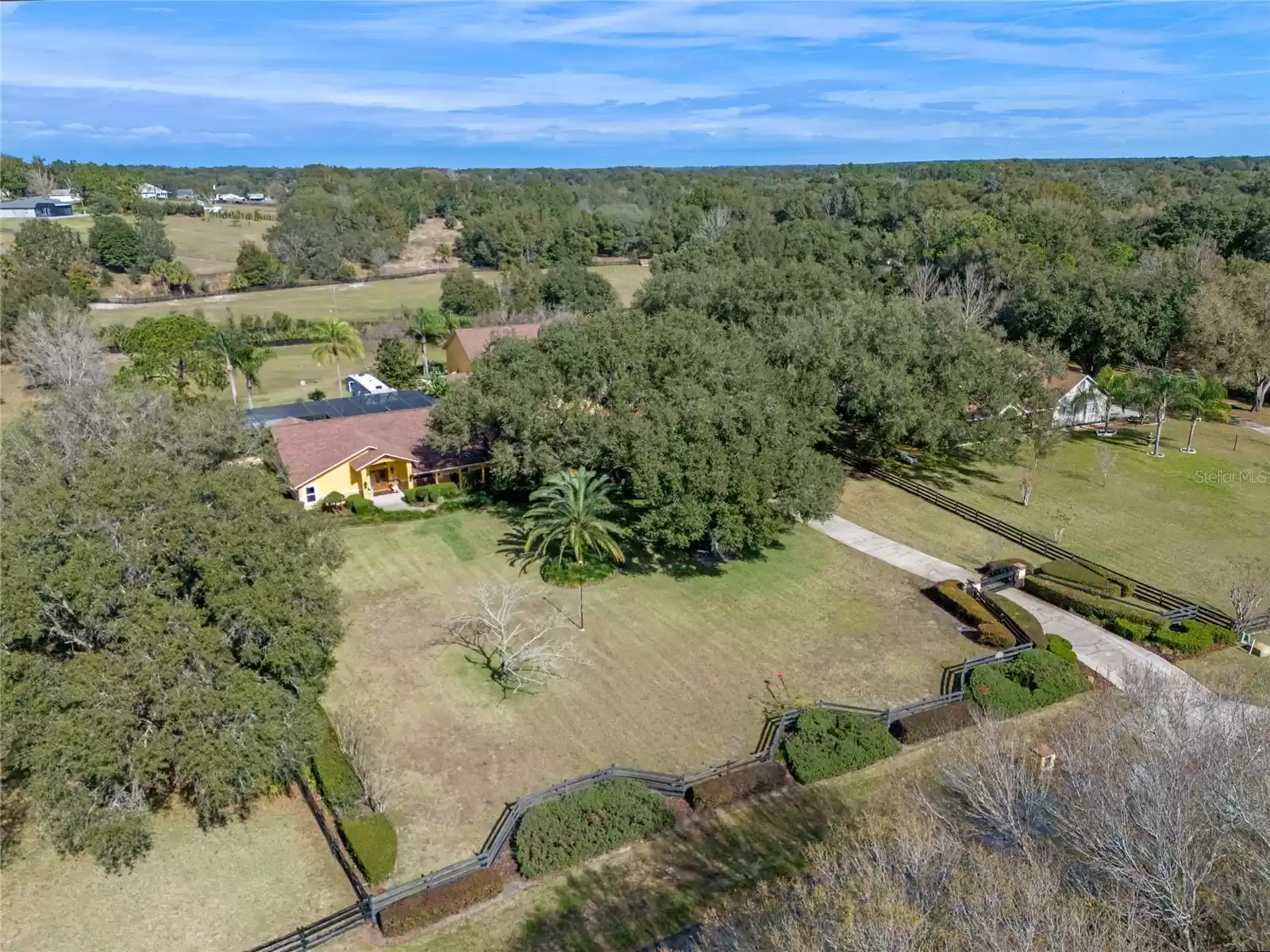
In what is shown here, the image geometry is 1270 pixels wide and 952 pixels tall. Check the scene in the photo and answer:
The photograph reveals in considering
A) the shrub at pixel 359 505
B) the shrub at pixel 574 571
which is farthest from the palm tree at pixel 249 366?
the shrub at pixel 574 571

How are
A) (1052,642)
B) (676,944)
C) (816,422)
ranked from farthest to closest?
(816,422), (1052,642), (676,944)

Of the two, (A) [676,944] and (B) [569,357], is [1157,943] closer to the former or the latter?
(A) [676,944]

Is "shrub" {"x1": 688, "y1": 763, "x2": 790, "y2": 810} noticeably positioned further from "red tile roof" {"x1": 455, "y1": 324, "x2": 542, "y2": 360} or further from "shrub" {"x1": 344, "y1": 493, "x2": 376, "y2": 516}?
"red tile roof" {"x1": 455, "y1": 324, "x2": 542, "y2": 360}

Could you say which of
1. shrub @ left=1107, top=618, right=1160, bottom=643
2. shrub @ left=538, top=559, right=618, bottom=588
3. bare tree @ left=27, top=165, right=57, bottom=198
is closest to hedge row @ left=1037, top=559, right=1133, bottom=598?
shrub @ left=1107, top=618, right=1160, bottom=643

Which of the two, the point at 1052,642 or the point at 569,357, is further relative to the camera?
the point at 569,357

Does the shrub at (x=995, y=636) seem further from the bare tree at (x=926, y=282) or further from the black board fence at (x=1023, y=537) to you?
the bare tree at (x=926, y=282)

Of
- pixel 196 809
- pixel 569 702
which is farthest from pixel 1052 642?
pixel 196 809
